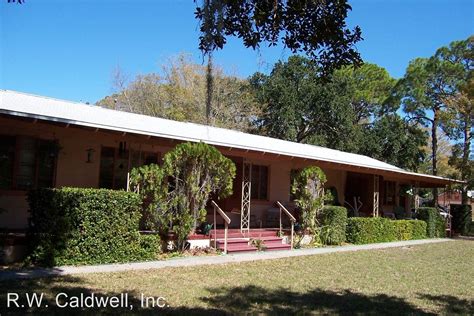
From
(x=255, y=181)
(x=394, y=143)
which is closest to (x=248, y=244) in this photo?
(x=255, y=181)

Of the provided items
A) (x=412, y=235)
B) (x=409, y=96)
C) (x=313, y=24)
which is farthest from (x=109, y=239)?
(x=409, y=96)

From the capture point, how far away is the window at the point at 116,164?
41.9 feet

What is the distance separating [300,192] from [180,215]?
5.01m

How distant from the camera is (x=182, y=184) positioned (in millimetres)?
11453

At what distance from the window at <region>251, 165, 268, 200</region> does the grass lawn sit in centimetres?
563

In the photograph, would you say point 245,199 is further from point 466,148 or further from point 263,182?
point 466,148

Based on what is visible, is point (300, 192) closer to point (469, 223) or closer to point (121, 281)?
point (121, 281)

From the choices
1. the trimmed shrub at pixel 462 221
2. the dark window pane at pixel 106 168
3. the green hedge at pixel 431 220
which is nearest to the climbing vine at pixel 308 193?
the dark window pane at pixel 106 168

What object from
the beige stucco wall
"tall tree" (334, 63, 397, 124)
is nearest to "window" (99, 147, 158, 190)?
the beige stucco wall

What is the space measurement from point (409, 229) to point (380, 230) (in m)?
2.95

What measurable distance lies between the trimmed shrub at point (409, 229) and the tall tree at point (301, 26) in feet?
49.6

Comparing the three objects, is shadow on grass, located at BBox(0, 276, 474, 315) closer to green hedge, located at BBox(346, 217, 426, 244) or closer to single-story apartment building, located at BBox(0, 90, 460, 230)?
single-story apartment building, located at BBox(0, 90, 460, 230)

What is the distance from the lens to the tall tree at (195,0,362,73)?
5.19 metres

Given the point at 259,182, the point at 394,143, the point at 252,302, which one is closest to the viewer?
the point at 252,302
